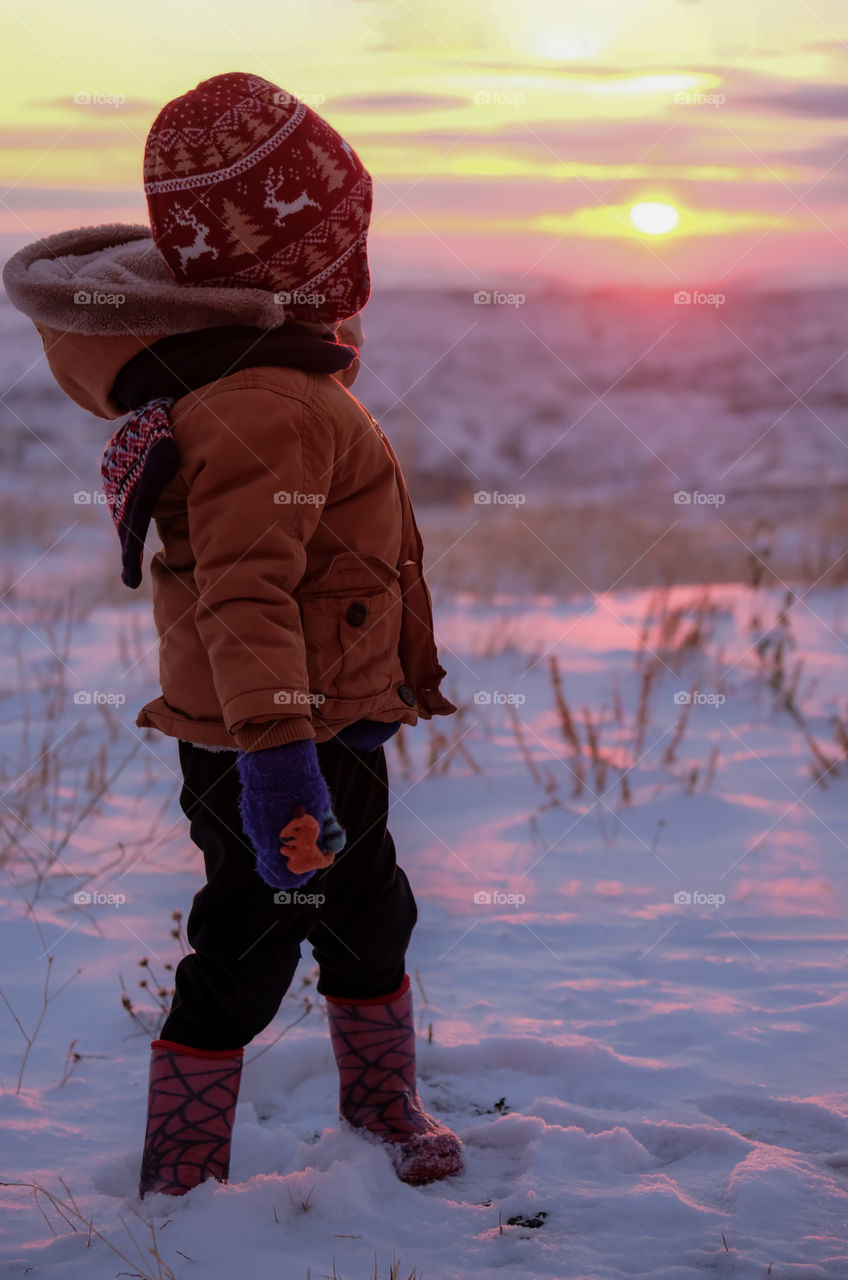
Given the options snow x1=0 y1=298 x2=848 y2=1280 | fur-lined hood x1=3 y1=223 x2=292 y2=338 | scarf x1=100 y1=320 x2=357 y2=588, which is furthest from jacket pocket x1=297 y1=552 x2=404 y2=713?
snow x1=0 y1=298 x2=848 y2=1280

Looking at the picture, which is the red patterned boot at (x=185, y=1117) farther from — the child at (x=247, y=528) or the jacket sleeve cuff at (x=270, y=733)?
the jacket sleeve cuff at (x=270, y=733)

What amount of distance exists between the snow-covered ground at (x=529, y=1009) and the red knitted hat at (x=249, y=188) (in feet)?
4.44

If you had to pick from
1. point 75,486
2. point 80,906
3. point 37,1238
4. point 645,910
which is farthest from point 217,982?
point 75,486

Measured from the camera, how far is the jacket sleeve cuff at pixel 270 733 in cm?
163

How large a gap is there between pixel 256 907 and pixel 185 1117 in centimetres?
35

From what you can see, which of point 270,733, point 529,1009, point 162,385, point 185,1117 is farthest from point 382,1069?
point 162,385

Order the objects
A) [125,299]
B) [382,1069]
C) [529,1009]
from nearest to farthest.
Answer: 1. [125,299]
2. [382,1069]
3. [529,1009]

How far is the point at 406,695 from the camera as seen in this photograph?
1.92 meters

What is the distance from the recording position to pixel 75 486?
42.8 feet

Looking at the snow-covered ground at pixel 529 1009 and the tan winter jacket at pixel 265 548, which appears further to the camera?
the snow-covered ground at pixel 529 1009

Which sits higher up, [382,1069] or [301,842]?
[301,842]

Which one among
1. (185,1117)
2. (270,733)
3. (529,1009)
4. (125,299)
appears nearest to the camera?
(270,733)

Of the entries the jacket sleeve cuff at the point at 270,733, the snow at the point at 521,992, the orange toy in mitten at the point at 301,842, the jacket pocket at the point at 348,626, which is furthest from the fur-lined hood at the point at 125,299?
the snow at the point at 521,992

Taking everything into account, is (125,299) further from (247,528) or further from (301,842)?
(301,842)
